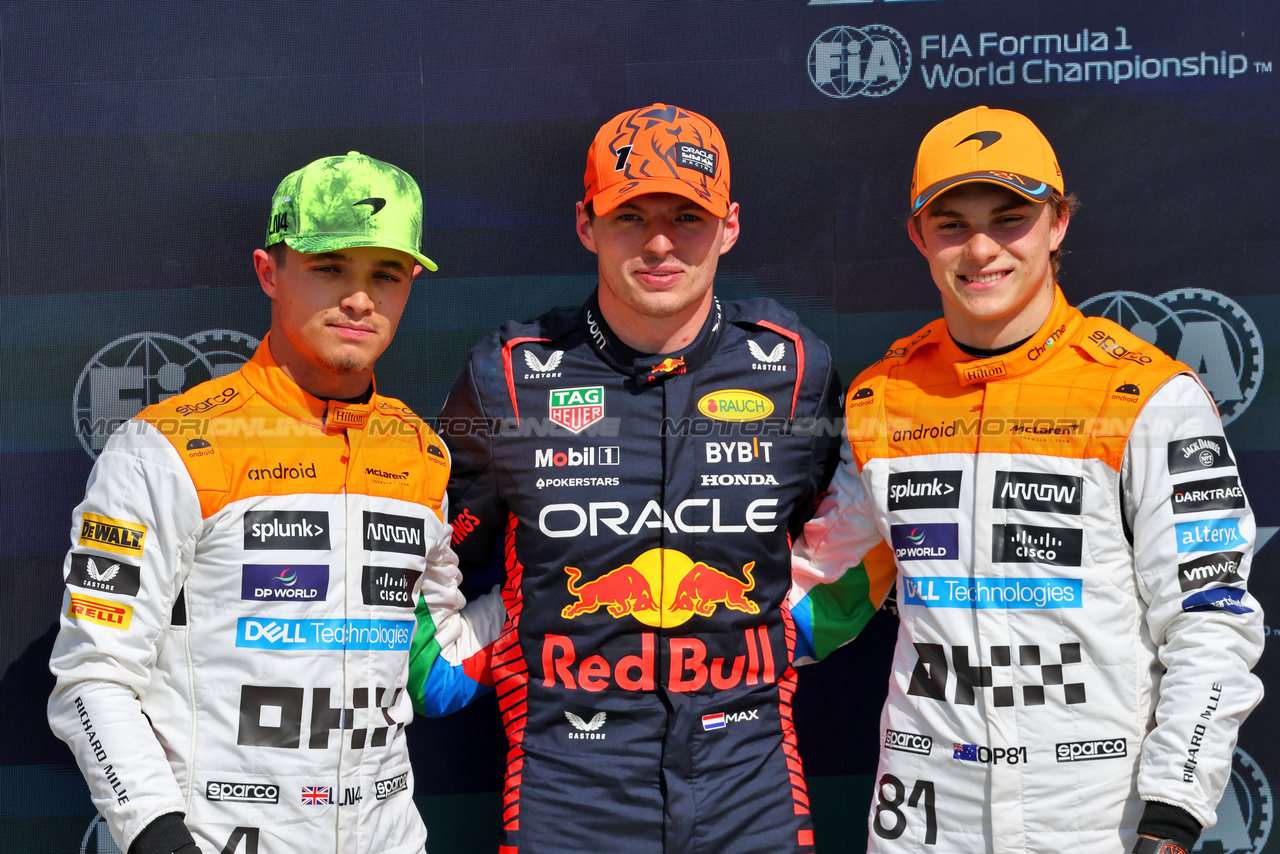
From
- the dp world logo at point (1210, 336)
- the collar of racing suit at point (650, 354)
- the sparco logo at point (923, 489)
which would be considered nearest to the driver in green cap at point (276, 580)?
the collar of racing suit at point (650, 354)

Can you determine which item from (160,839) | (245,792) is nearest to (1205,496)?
(245,792)

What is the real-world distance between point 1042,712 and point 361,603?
61.1 inches

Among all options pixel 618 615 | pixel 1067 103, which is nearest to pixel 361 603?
pixel 618 615

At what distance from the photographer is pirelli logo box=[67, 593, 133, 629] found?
2.11 meters

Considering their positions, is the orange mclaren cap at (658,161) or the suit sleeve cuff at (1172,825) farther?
the orange mclaren cap at (658,161)

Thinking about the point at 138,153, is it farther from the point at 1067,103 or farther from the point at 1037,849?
the point at 1037,849

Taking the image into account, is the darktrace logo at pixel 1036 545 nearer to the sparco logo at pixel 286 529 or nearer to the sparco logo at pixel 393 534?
the sparco logo at pixel 393 534

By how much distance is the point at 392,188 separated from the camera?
94.3 inches

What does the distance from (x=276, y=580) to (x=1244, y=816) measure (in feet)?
9.67

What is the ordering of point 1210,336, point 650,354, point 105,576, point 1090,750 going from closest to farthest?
point 105,576 < point 1090,750 < point 650,354 < point 1210,336

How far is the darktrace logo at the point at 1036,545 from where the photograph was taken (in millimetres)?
2250

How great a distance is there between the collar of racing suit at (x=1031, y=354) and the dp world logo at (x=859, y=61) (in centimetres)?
111

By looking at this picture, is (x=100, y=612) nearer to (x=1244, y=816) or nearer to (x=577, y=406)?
(x=577, y=406)

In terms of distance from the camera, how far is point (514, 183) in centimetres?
320
